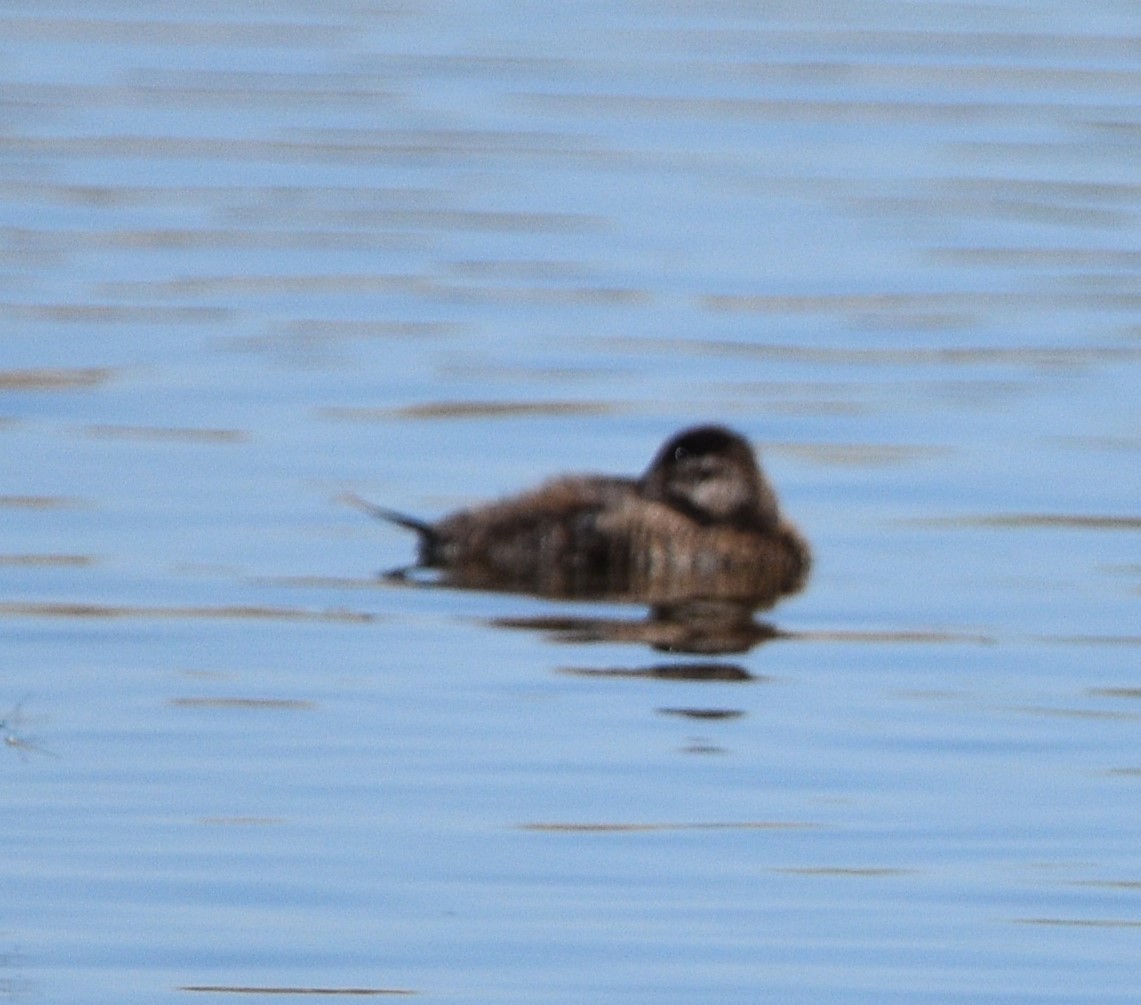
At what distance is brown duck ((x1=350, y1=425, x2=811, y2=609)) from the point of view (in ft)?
38.5

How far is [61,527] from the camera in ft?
38.9

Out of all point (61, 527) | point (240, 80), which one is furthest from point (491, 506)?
point (240, 80)

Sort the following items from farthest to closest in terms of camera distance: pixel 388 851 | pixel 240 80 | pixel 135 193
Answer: pixel 240 80
pixel 135 193
pixel 388 851

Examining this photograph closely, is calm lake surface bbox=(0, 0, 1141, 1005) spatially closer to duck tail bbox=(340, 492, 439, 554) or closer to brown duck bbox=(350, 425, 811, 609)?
duck tail bbox=(340, 492, 439, 554)

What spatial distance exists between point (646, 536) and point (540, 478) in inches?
46.0

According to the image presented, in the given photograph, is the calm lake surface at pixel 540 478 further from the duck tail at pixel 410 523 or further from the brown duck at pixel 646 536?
the brown duck at pixel 646 536

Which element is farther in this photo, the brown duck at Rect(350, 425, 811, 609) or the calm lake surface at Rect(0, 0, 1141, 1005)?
the brown duck at Rect(350, 425, 811, 609)

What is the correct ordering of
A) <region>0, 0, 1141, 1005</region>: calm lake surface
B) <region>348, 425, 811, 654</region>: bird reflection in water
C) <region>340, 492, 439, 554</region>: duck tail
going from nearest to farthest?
<region>0, 0, 1141, 1005</region>: calm lake surface → <region>348, 425, 811, 654</region>: bird reflection in water → <region>340, 492, 439, 554</region>: duck tail

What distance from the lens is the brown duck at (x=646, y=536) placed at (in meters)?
11.8

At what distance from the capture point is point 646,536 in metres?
12.0

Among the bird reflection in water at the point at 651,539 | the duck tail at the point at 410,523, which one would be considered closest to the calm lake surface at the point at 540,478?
the duck tail at the point at 410,523

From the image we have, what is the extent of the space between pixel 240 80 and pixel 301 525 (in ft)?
38.5

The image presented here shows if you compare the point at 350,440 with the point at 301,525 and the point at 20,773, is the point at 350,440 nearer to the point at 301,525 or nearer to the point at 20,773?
the point at 301,525

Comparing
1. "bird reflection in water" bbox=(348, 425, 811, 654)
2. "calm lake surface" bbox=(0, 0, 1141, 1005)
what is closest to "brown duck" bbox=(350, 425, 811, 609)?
"bird reflection in water" bbox=(348, 425, 811, 654)
